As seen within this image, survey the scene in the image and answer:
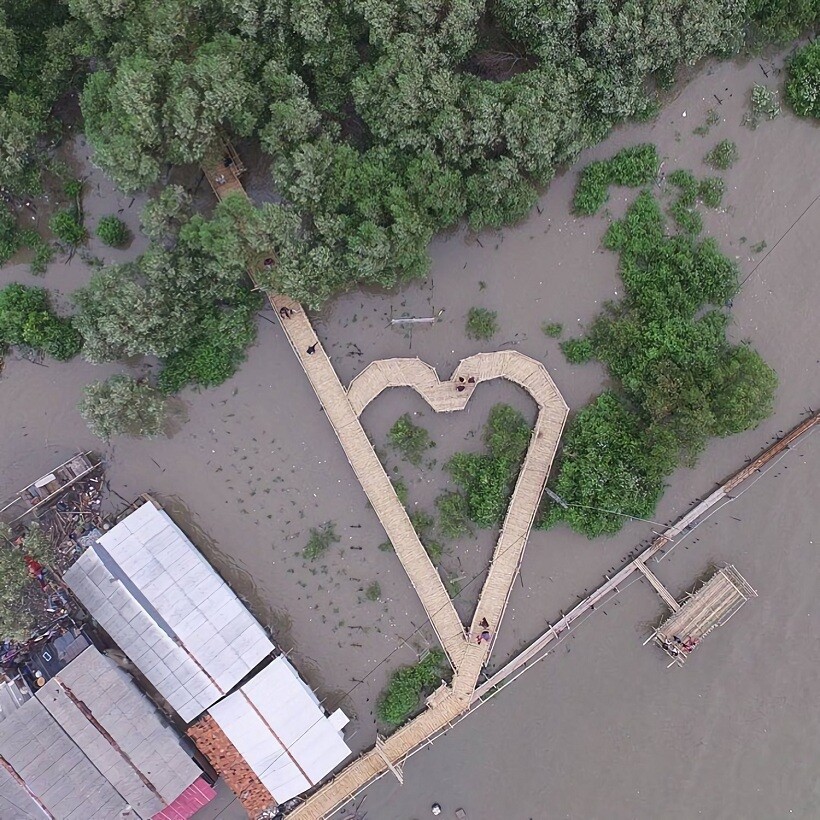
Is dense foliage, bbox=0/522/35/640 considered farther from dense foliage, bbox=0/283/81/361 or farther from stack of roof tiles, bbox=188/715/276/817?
stack of roof tiles, bbox=188/715/276/817

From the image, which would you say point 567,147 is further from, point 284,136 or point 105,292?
point 105,292

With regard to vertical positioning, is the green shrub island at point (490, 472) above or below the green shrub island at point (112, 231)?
below

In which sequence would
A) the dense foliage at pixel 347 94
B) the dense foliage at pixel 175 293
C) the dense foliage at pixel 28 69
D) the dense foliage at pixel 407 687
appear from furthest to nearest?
the dense foliage at pixel 407 687 < the dense foliage at pixel 28 69 < the dense foliage at pixel 175 293 < the dense foliage at pixel 347 94

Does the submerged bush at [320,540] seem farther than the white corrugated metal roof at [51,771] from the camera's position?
Yes

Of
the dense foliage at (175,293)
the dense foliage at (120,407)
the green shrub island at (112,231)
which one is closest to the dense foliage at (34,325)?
the dense foliage at (175,293)

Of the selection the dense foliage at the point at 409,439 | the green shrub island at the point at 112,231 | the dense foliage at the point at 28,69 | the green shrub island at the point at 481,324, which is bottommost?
the dense foliage at the point at 409,439

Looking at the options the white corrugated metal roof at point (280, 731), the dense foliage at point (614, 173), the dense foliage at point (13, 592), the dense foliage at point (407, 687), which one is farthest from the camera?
the dense foliage at point (614, 173)

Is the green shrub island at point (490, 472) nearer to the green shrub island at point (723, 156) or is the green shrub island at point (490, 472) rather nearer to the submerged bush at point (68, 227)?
the green shrub island at point (723, 156)

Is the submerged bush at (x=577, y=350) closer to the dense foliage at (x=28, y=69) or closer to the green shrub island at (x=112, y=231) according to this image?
the green shrub island at (x=112, y=231)

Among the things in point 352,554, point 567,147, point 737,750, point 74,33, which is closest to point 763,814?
point 737,750
